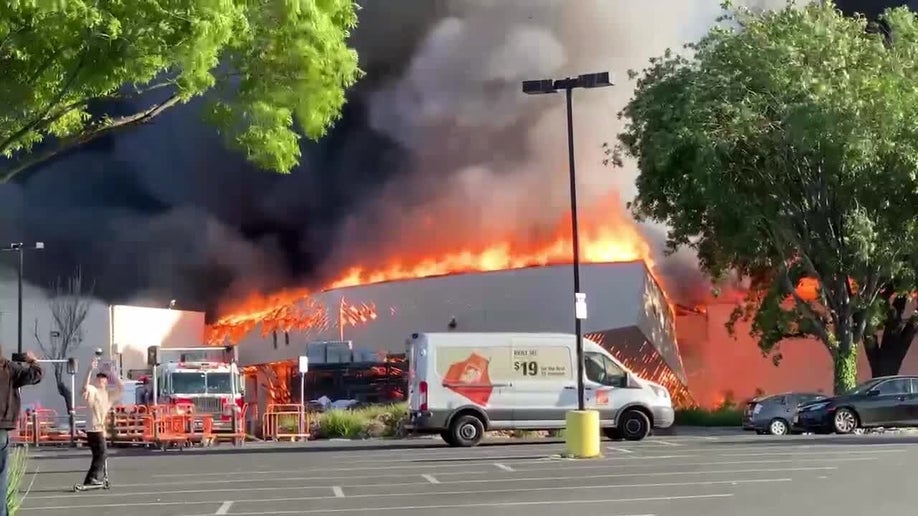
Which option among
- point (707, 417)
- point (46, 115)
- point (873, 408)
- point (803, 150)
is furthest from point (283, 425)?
point (46, 115)

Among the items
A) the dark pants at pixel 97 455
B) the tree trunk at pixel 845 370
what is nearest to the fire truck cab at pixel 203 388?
the dark pants at pixel 97 455

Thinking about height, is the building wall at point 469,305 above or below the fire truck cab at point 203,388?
above

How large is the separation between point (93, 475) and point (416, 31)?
4015 centimetres

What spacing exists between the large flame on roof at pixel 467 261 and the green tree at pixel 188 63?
31798 mm

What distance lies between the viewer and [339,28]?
523 inches

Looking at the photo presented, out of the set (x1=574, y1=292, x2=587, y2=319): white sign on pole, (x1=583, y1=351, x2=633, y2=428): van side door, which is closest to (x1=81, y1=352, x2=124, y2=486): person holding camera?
(x1=574, y1=292, x2=587, y2=319): white sign on pole

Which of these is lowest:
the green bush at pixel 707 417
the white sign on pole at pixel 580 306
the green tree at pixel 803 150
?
the green bush at pixel 707 417

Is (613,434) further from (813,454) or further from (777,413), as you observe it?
(813,454)

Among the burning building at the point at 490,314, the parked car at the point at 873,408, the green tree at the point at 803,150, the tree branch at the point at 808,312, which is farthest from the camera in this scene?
the burning building at the point at 490,314

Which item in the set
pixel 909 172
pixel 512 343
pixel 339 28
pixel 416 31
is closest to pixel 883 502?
pixel 339 28

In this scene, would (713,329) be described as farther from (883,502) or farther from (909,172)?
(883,502)

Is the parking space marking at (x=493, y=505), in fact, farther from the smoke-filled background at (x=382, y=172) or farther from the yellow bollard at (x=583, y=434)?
the smoke-filled background at (x=382, y=172)

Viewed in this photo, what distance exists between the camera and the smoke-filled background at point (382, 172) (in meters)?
52.5

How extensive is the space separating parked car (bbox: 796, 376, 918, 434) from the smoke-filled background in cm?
2275
